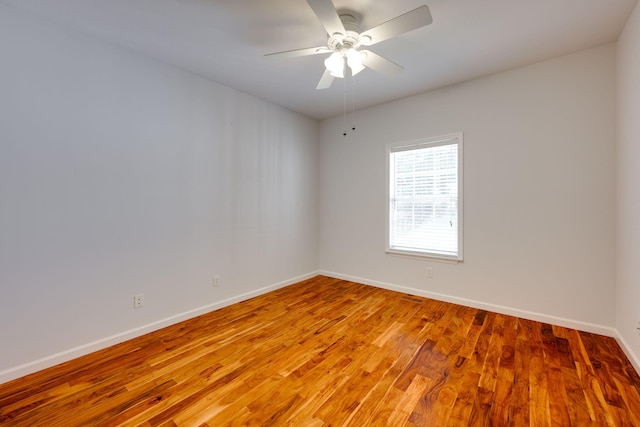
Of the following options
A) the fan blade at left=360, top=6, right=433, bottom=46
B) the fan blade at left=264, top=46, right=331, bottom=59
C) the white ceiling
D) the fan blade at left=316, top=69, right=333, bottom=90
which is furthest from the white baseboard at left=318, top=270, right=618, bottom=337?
the fan blade at left=264, top=46, right=331, bottom=59

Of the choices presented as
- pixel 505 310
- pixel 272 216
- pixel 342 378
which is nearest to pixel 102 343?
pixel 342 378

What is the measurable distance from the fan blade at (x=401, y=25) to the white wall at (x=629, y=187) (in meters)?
1.70

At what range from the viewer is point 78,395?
1762 mm

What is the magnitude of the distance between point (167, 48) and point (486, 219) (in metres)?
3.68

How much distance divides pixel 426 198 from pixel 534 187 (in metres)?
1.11

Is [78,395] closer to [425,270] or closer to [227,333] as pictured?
[227,333]

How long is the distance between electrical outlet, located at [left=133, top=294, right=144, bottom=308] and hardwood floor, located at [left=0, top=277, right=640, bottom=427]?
323mm

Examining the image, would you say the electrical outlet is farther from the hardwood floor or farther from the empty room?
the hardwood floor

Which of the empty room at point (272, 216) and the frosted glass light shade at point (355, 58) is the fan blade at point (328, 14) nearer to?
the empty room at point (272, 216)

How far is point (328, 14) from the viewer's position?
165 centimetres

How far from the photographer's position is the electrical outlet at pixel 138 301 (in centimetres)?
253

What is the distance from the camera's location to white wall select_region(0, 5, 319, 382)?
1.97 m

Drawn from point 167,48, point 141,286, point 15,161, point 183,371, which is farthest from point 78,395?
point 167,48

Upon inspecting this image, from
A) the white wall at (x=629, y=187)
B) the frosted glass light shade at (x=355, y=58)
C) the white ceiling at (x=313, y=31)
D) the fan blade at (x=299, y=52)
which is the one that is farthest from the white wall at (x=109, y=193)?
the white wall at (x=629, y=187)
